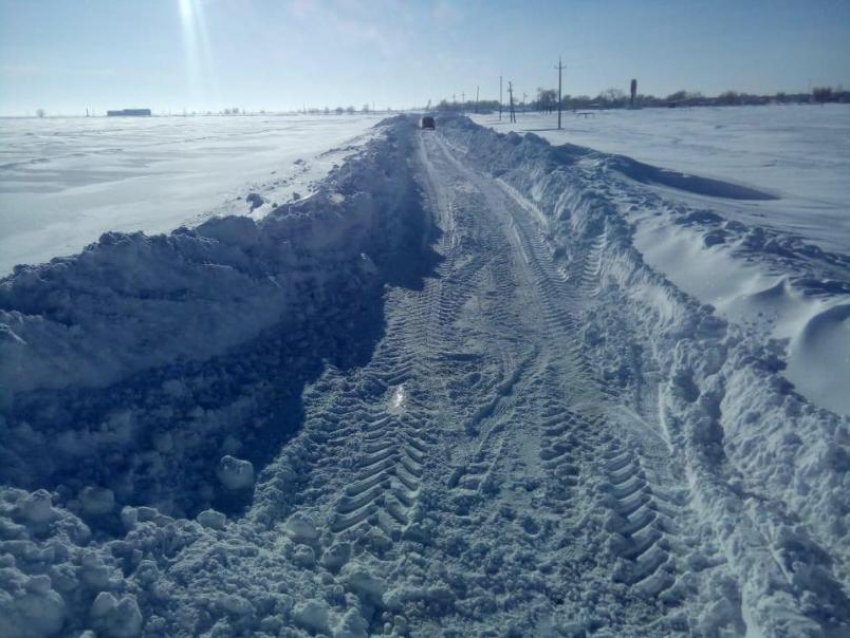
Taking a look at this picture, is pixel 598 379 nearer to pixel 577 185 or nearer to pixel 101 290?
pixel 101 290

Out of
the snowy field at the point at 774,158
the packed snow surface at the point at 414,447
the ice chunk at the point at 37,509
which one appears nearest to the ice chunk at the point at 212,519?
the packed snow surface at the point at 414,447

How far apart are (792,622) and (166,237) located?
693 centimetres

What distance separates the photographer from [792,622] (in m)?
3.13

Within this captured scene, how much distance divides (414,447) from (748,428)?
9.37 ft

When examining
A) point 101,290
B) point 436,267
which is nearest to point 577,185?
point 436,267

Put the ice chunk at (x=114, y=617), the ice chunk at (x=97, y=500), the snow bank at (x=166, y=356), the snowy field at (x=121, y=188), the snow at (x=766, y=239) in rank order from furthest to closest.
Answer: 1. the snowy field at (x=121, y=188)
2. the snow at (x=766, y=239)
3. the snow bank at (x=166, y=356)
4. the ice chunk at (x=97, y=500)
5. the ice chunk at (x=114, y=617)

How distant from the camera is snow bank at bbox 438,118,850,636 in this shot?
342 centimetres

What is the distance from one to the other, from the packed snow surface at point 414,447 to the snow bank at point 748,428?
2 cm

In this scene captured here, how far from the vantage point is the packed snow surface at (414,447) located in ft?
11.2

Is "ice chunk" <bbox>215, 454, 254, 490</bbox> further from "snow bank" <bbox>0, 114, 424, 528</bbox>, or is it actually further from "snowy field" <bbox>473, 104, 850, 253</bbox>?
"snowy field" <bbox>473, 104, 850, 253</bbox>

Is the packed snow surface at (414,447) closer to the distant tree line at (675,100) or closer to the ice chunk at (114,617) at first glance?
the ice chunk at (114,617)

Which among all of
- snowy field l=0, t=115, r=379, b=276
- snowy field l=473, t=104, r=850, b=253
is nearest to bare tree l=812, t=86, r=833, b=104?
snowy field l=473, t=104, r=850, b=253

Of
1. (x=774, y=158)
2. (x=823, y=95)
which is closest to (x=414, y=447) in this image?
(x=774, y=158)

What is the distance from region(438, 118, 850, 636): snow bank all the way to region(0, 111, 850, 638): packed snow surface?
0.02m
